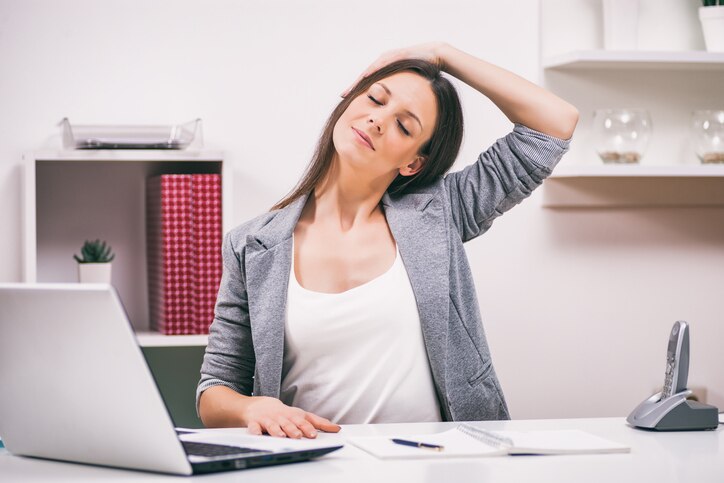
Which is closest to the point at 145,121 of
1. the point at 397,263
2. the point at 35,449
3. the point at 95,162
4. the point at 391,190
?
the point at 95,162

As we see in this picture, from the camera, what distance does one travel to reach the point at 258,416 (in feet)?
4.18

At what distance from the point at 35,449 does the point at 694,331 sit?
215 centimetres

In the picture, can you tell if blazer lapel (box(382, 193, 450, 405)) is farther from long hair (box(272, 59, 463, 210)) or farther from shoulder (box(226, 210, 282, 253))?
shoulder (box(226, 210, 282, 253))

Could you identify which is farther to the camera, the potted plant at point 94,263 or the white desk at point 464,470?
the potted plant at point 94,263

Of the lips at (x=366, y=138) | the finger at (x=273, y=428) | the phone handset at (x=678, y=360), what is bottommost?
the finger at (x=273, y=428)

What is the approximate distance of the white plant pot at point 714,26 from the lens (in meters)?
2.54

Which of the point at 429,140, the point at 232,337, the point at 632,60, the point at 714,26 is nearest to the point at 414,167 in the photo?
the point at 429,140

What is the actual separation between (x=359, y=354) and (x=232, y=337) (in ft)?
0.75

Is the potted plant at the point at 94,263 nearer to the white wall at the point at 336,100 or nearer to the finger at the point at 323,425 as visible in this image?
the white wall at the point at 336,100

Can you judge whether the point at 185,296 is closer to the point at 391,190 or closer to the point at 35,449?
the point at 391,190

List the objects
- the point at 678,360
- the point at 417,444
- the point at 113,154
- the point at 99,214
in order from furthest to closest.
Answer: the point at 99,214 < the point at 113,154 < the point at 678,360 < the point at 417,444

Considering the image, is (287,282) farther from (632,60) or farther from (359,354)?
(632,60)

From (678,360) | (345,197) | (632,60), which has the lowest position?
(678,360)

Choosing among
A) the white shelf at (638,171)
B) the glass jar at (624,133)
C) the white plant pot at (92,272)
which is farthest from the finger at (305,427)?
the glass jar at (624,133)
